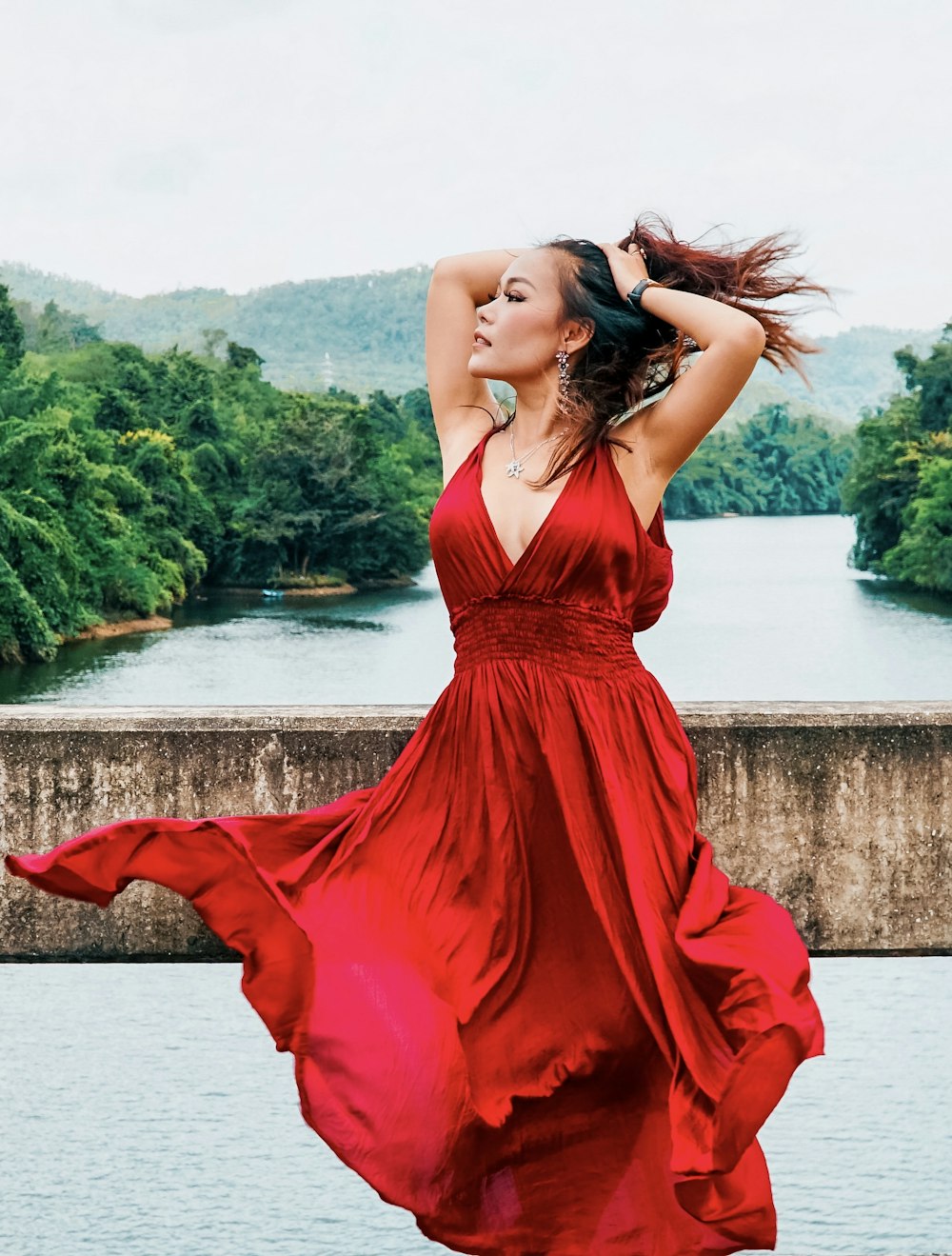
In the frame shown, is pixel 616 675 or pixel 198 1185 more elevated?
pixel 616 675

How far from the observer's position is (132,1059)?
31.4 feet

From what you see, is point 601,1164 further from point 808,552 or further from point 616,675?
point 808,552

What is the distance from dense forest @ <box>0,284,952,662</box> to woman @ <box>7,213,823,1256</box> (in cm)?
2968

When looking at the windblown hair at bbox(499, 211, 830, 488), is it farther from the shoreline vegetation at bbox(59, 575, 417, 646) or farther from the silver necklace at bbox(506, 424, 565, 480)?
the shoreline vegetation at bbox(59, 575, 417, 646)

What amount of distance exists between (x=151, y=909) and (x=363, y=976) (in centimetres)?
123

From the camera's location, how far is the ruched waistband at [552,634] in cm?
279

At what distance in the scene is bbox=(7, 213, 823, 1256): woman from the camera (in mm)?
2518

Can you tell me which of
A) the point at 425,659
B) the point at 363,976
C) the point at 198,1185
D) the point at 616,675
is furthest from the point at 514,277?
the point at 425,659

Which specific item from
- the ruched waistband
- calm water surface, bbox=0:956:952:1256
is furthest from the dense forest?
the ruched waistband

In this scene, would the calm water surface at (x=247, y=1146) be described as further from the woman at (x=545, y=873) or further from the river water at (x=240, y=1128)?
the woman at (x=545, y=873)

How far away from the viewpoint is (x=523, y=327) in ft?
9.50

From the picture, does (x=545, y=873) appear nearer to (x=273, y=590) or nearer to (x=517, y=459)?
(x=517, y=459)

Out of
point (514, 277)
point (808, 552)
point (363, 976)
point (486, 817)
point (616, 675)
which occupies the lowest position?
point (808, 552)

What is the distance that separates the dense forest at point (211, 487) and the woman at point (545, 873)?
2968 centimetres
